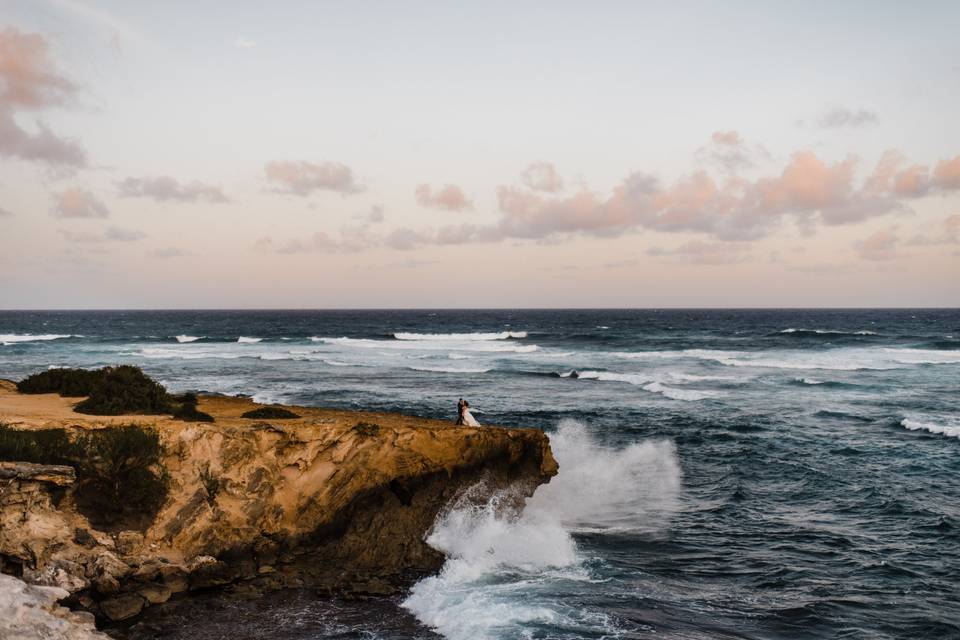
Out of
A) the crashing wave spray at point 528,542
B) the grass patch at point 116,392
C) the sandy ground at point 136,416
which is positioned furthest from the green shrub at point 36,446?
the crashing wave spray at point 528,542

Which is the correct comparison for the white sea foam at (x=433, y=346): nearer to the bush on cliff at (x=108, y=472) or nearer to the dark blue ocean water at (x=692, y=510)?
the dark blue ocean water at (x=692, y=510)

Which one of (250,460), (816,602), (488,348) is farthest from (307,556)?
(488,348)

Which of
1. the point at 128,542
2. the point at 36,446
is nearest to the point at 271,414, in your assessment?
the point at 128,542

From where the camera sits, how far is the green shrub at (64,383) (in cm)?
2116

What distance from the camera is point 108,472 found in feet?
47.4

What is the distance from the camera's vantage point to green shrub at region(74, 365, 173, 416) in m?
17.3

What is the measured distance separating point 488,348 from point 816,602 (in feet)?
256

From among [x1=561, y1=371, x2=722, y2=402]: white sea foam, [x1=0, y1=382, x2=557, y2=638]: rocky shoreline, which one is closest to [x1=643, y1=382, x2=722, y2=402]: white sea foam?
[x1=561, y1=371, x2=722, y2=402]: white sea foam

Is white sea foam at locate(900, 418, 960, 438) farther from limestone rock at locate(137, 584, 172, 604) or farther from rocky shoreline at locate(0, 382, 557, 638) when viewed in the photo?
limestone rock at locate(137, 584, 172, 604)

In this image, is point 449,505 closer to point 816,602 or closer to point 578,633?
point 578,633

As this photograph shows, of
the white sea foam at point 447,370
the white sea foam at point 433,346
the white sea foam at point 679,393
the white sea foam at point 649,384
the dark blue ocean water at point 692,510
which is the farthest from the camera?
the white sea foam at point 433,346

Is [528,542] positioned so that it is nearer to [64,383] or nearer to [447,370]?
[64,383]

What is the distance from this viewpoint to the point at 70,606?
13.1m

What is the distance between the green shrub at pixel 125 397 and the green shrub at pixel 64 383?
2.27 feet
